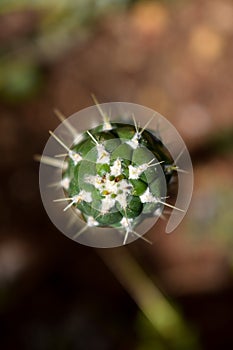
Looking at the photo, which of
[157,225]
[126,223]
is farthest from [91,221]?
[157,225]

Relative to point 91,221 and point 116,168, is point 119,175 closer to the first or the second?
point 116,168

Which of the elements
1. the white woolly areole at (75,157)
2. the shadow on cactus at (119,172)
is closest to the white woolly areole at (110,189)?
the shadow on cactus at (119,172)

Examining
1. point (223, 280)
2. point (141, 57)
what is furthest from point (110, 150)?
point (141, 57)

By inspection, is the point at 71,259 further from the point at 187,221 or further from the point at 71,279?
the point at 187,221

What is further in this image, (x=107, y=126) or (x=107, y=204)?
(x=107, y=126)

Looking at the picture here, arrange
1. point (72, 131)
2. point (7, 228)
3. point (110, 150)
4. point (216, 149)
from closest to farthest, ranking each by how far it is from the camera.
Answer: point (110, 150), point (72, 131), point (216, 149), point (7, 228)

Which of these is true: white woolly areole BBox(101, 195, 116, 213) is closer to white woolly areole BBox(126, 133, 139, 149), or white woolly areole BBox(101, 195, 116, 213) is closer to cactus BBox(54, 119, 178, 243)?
cactus BBox(54, 119, 178, 243)

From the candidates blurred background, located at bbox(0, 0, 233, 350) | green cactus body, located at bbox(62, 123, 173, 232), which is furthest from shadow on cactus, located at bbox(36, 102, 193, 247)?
blurred background, located at bbox(0, 0, 233, 350)
